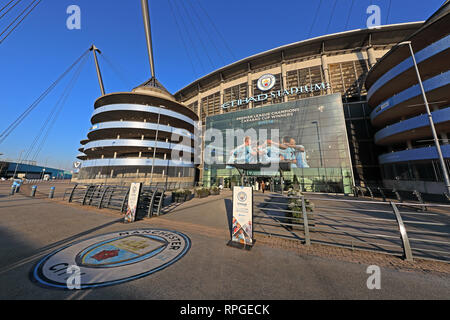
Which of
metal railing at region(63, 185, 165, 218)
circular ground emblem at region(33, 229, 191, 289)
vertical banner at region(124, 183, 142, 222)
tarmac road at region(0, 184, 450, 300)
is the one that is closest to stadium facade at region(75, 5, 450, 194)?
metal railing at region(63, 185, 165, 218)

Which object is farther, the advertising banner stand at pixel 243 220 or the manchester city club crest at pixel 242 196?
the manchester city club crest at pixel 242 196


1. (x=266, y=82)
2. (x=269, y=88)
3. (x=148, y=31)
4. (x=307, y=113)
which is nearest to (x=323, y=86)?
(x=307, y=113)

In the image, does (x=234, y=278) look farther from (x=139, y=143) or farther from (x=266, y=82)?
(x=266, y=82)

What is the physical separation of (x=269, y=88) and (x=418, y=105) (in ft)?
69.0

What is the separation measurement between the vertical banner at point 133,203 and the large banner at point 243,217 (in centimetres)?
495

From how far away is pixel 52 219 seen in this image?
261 inches

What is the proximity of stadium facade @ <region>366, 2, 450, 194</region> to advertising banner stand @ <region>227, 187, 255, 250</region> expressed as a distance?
1838cm

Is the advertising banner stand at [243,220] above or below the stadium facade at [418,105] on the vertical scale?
below

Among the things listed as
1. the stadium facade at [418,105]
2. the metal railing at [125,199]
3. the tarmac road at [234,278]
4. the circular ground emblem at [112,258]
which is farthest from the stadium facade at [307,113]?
the circular ground emblem at [112,258]

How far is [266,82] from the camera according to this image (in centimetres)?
3036

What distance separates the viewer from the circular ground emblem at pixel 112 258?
2846 mm

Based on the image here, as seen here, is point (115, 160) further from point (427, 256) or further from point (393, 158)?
point (393, 158)

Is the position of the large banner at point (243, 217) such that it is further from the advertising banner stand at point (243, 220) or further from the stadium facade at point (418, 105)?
the stadium facade at point (418, 105)

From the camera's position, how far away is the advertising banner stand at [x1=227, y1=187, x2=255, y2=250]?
14.7 feet
